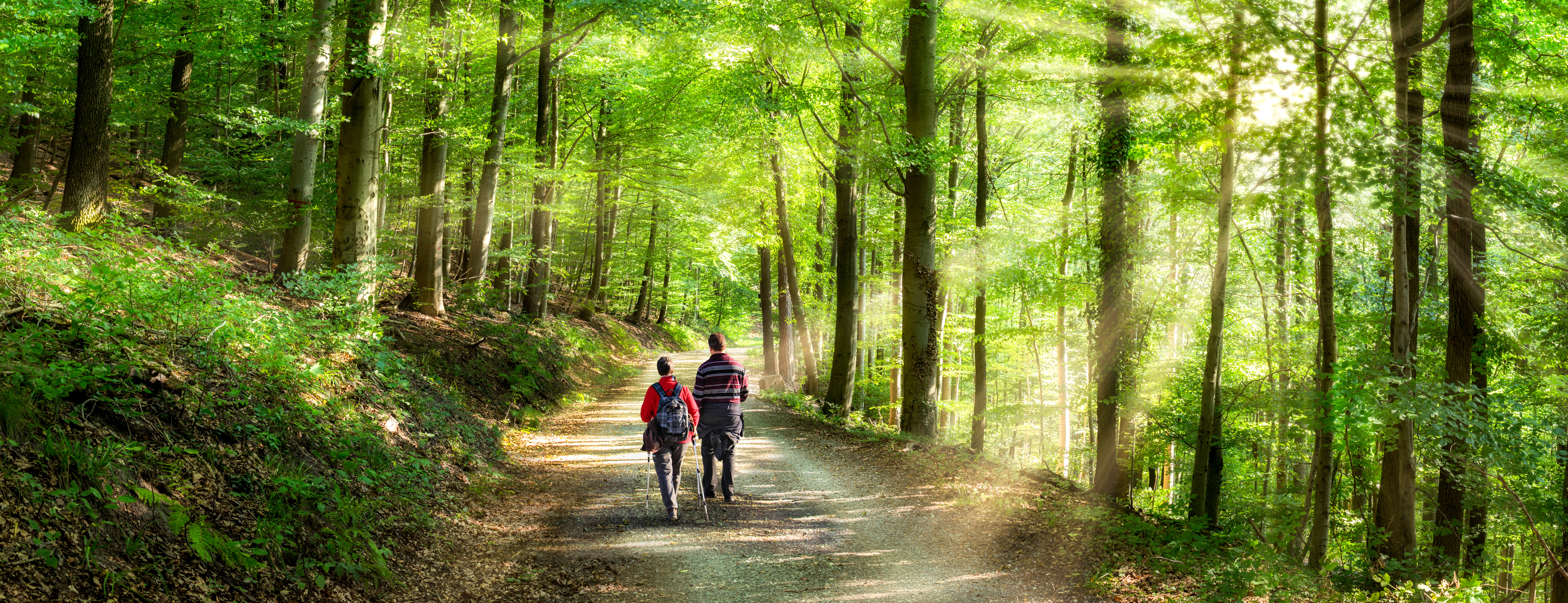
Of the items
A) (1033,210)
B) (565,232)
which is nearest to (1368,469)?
(1033,210)

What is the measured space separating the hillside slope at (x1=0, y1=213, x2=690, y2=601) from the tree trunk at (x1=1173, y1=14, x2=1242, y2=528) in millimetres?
7123

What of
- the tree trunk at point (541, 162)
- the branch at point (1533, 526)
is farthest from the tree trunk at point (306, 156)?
the branch at point (1533, 526)

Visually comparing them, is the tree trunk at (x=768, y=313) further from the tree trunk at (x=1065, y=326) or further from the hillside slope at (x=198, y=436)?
the hillside slope at (x=198, y=436)

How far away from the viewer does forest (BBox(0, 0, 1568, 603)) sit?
5.90 metres

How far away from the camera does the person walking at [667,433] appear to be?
24.1 feet

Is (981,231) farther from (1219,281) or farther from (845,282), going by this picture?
(1219,281)

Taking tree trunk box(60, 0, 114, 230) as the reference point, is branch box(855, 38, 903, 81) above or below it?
above

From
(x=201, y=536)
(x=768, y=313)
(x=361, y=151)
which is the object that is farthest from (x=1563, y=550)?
(x=768, y=313)

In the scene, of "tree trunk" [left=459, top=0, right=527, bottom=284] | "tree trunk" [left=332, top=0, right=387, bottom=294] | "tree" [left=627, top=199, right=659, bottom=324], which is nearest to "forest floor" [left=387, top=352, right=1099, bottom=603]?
"tree trunk" [left=332, top=0, right=387, bottom=294]

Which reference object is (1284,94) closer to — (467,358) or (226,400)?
→ (226,400)

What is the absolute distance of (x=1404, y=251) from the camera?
22.5 feet

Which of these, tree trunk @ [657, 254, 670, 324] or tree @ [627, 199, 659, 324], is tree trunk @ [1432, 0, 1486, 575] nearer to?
tree @ [627, 199, 659, 324]

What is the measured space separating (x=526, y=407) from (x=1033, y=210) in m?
12.5

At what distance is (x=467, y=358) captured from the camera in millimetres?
12711
